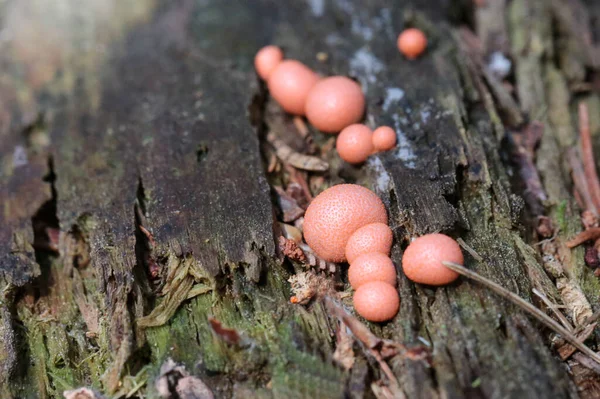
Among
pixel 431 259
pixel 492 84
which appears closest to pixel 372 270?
pixel 431 259

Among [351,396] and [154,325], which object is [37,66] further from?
[351,396]

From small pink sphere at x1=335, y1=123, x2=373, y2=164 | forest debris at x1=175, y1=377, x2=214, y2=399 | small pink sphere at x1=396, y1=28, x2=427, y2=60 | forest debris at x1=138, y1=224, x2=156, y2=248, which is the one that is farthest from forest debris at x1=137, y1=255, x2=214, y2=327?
small pink sphere at x1=396, y1=28, x2=427, y2=60

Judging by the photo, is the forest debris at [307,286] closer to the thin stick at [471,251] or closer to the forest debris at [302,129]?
the thin stick at [471,251]

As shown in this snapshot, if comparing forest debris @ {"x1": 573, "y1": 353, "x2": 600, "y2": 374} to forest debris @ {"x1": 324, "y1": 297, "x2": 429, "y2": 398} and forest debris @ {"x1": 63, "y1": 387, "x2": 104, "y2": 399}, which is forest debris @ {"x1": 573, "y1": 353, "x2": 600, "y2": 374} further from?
forest debris @ {"x1": 63, "y1": 387, "x2": 104, "y2": 399}

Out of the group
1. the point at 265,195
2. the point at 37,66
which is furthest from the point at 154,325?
the point at 37,66

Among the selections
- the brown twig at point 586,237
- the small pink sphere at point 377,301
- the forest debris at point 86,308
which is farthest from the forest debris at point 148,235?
the brown twig at point 586,237

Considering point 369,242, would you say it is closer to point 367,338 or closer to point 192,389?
point 367,338
